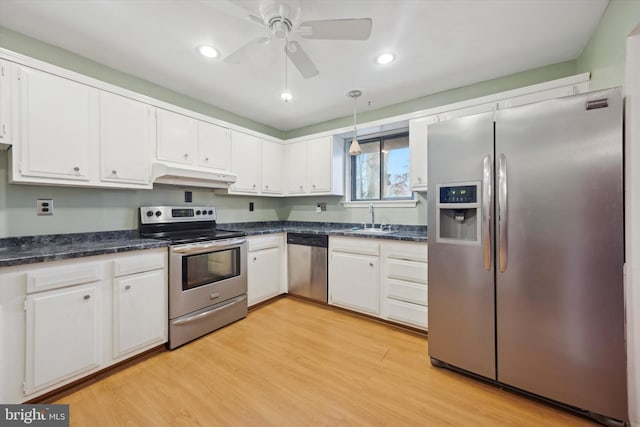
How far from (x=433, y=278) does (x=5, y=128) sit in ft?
10.4

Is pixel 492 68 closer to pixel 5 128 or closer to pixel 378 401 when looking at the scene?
pixel 378 401

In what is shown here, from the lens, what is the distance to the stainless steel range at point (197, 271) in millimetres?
2176

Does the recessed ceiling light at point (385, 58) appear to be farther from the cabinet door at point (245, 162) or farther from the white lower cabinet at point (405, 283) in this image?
the cabinet door at point (245, 162)

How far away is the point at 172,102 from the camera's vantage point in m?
2.75

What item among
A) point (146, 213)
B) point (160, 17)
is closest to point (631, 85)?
point (160, 17)

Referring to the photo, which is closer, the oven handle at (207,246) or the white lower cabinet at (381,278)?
the oven handle at (207,246)

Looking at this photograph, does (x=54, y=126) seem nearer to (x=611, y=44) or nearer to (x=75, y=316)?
(x=75, y=316)

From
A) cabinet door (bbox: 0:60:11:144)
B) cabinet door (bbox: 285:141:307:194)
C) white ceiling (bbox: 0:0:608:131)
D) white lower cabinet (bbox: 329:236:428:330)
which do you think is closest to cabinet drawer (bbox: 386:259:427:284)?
white lower cabinet (bbox: 329:236:428:330)

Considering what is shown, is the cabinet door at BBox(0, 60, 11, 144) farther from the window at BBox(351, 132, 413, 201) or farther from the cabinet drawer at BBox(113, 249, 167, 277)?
the window at BBox(351, 132, 413, 201)

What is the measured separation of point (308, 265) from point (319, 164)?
143cm

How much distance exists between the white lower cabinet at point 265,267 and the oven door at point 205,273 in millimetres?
173

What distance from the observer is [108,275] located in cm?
181

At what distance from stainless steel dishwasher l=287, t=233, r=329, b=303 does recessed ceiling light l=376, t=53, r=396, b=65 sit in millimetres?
1897

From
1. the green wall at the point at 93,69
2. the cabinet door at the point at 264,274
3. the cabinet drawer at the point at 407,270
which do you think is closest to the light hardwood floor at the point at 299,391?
the cabinet drawer at the point at 407,270
